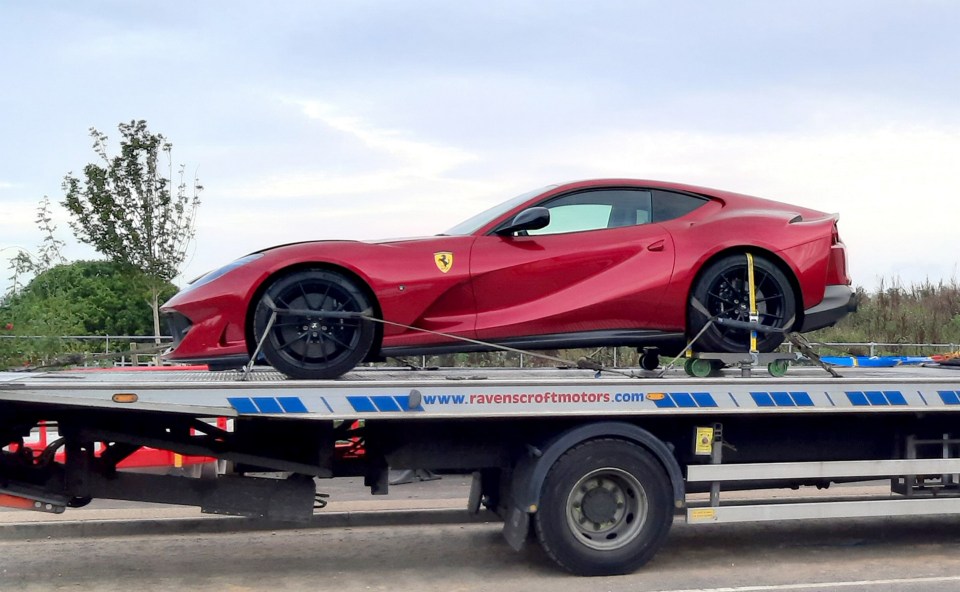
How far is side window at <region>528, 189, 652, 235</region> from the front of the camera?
251 inches

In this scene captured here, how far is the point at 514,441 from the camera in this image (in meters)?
6.12

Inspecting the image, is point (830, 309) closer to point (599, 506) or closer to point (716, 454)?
point (716, 454)

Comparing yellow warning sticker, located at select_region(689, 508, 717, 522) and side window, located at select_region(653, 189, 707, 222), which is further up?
side window, located at select_region(653, 189, 707, 222)

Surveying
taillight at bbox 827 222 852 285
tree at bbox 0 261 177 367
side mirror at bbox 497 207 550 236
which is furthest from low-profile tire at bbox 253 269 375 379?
tree at bbox 0 261 177 367

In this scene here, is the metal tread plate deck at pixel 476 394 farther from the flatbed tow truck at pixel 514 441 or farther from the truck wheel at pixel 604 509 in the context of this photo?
the truck wheel at pixel 604 509

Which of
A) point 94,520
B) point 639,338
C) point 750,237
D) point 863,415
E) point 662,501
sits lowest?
point 94,520

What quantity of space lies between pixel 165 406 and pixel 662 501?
2.84 meters

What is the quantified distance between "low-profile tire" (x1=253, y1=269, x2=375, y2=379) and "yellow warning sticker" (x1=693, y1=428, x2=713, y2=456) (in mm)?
2038

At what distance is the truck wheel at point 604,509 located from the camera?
19.0ft

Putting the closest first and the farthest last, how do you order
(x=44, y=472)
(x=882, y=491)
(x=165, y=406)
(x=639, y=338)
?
(x=165, y=406) < (x=44, y=472) < (x=639, y=338) < (x=882, y=491)

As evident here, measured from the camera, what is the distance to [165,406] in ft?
17.3

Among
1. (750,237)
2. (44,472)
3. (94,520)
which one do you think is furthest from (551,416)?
(94,520)

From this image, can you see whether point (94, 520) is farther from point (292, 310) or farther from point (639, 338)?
point (639, 338)

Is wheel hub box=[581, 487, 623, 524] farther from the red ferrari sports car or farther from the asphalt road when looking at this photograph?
the red ferrari sports car
